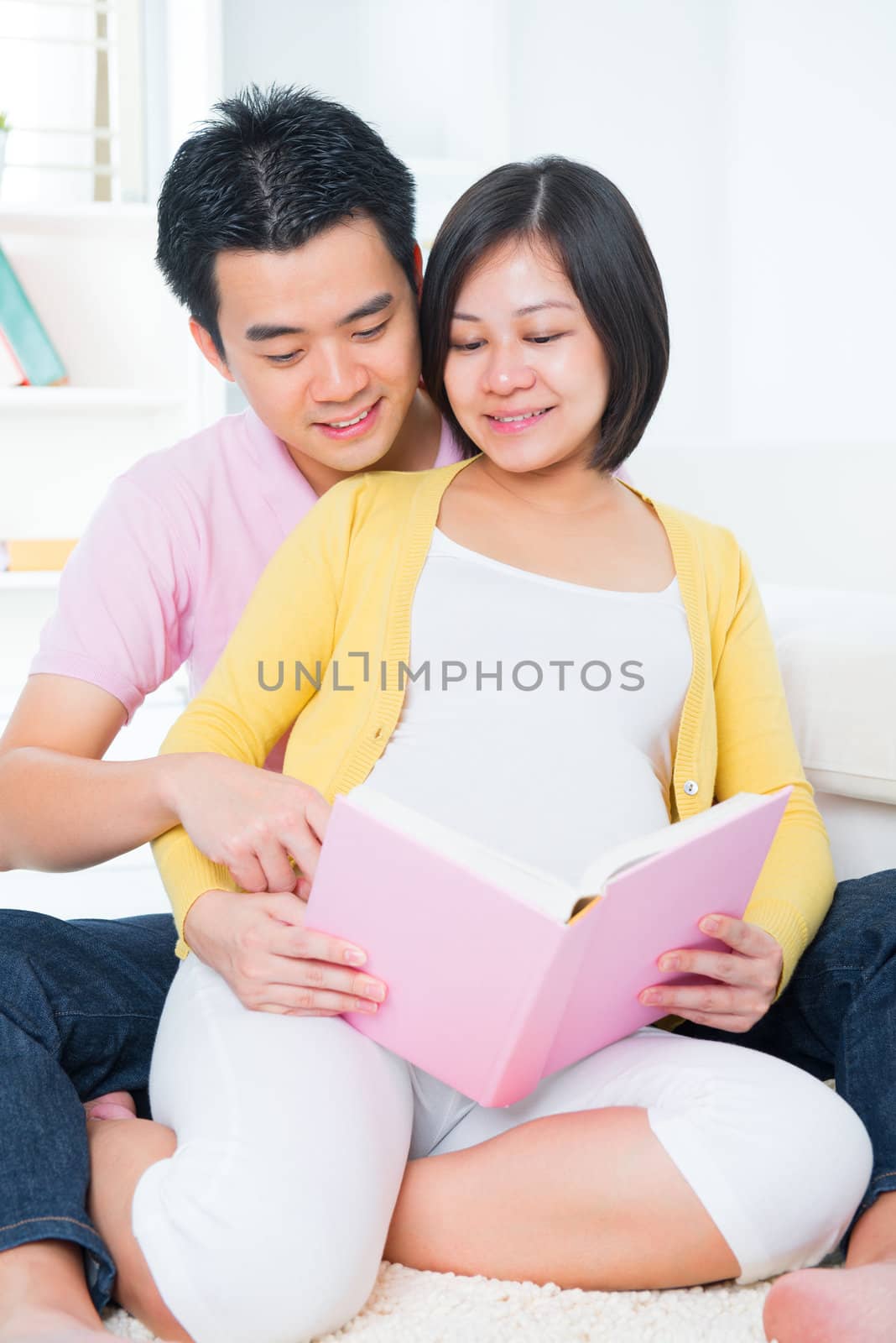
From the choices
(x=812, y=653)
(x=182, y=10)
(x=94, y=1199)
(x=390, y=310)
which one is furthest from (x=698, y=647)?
(x=182, y=10)

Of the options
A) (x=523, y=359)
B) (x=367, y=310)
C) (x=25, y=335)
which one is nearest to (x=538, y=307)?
(x=523, y=359)

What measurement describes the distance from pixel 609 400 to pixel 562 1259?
2.54 ft

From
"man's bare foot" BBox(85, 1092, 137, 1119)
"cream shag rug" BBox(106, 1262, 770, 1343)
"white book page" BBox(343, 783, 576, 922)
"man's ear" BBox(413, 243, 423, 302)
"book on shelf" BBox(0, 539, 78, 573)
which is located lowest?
"cream shag rug" BBox(106, 1262, 770, 1343)

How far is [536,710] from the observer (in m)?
1.16

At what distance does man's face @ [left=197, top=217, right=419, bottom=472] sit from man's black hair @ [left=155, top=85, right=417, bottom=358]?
0.02 metres

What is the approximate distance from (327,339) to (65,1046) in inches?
26.2

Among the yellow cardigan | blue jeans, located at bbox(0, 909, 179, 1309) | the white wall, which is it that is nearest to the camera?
blue jeans, located at bbox(0, 909, 179, 1309)

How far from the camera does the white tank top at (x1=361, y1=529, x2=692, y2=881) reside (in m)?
1.10

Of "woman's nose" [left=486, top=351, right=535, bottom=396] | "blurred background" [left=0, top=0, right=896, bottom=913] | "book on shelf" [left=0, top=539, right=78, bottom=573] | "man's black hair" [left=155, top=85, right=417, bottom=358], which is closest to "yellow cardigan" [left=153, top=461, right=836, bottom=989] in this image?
"woman's nose" [left=486, top=351, right=535, bottom=396]

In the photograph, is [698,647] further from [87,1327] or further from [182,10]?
[182,10]

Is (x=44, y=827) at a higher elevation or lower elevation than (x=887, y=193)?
lower

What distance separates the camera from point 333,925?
926 mm

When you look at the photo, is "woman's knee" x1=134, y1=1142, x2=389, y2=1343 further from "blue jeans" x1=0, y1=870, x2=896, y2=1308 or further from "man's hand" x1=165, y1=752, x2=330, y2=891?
"man's hand" x1=165, y1=752, x2=330, y2=891

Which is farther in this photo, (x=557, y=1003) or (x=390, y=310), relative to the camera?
(x=390, y=310)
